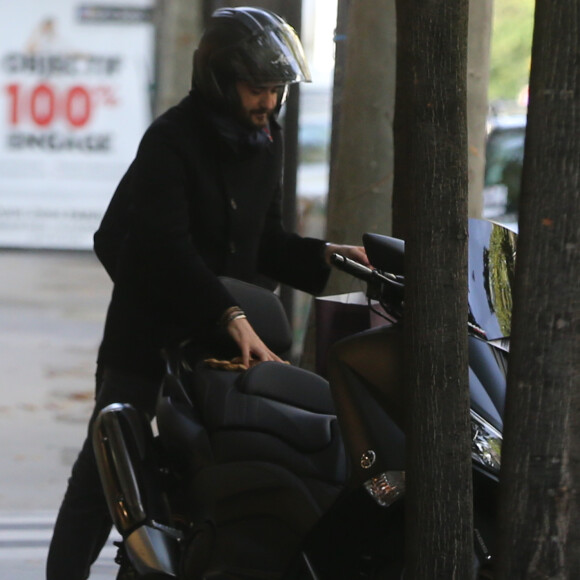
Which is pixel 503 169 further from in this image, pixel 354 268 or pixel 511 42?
pixel 511 42

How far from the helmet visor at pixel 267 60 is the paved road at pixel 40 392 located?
2.08m

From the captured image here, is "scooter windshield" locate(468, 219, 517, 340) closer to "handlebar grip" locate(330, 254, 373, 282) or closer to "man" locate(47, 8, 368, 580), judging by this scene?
"handlebar grip" locate(330, 254, 373, 282)

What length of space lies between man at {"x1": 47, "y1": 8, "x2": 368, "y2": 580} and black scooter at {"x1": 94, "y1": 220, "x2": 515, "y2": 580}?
0.13 meters

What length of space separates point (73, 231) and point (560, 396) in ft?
27.0

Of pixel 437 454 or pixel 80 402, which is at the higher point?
pixel 437 454

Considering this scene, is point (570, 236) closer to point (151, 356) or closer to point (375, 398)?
point (375, 398)

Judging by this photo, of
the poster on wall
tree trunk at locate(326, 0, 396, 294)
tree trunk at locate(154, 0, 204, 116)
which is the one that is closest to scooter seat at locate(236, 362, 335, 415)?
tree trunk at locate(326, 0, 396, 294)

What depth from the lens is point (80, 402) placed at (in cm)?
830

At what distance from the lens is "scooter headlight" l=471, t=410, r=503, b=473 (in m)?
2.54

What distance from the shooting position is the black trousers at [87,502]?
12.3ft

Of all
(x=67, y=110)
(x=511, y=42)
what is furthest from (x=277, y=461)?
(x=511, y=42)

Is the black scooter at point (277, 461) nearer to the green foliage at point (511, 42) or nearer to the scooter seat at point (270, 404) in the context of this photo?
the scooter seat at point (270, 404)

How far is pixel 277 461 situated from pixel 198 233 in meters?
0.87

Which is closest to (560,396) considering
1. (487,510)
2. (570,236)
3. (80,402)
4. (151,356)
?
(570,236)
